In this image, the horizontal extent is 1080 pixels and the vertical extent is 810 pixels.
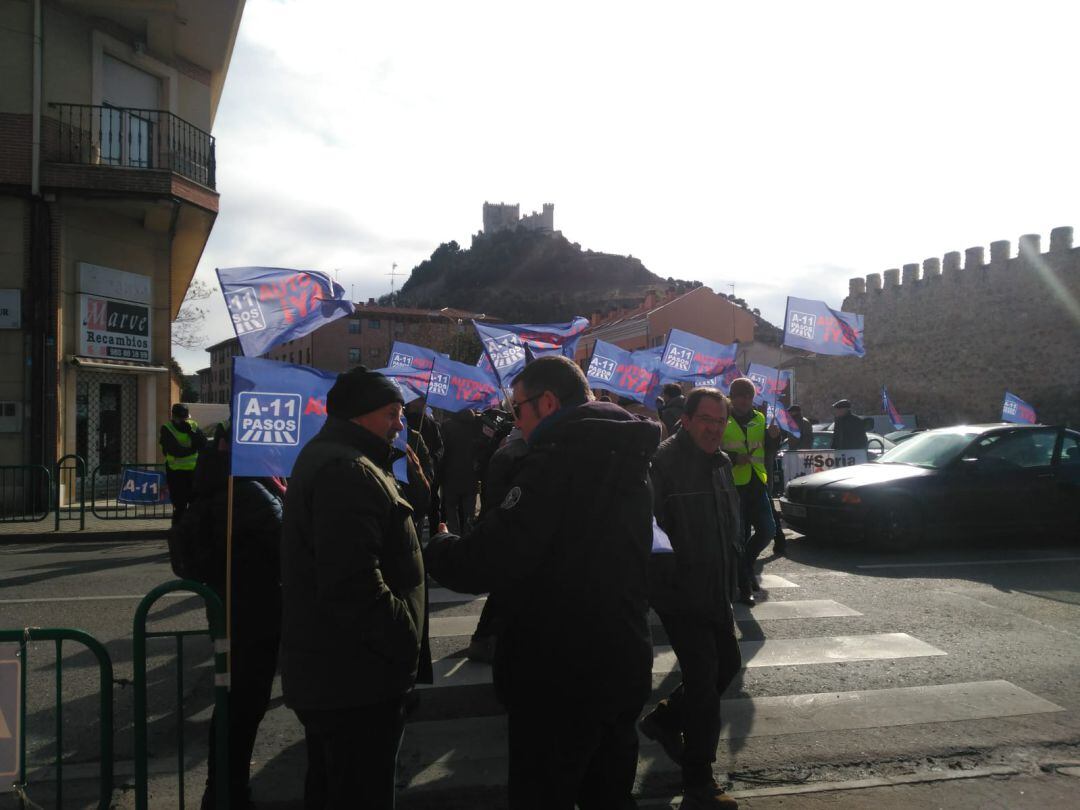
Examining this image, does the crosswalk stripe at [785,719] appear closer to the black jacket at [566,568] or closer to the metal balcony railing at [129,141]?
the black jacket at [566,568]

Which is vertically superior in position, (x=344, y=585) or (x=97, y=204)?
(x=97, y=204)

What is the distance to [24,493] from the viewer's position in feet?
46.8

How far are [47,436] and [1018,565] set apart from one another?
15.8 metres

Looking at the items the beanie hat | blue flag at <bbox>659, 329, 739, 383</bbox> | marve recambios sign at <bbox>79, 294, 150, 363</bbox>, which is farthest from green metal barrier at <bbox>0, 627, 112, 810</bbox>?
marve recambios sign at <bbox>79, 294, 150, 363</bbox>

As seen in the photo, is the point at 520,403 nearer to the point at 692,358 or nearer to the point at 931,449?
the point at 931,449

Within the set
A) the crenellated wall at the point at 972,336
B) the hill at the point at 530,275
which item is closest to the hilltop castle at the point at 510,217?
the hill at the point at 530,275

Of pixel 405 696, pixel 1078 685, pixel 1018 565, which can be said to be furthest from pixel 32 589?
pixel 1018 565

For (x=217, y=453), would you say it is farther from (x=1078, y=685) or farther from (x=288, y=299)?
(x=1078, y=685)

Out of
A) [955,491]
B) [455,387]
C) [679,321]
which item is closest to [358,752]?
[455,387]

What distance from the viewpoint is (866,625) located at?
6672 mm

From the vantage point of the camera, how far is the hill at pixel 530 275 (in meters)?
112

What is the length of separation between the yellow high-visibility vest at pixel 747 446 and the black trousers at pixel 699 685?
3.60m

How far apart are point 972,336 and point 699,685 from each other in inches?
1409

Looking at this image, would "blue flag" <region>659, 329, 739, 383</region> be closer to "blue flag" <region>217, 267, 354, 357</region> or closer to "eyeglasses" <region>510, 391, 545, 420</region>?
"blue flag" <region>217, 267, 354, 357</region>
